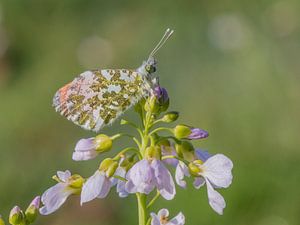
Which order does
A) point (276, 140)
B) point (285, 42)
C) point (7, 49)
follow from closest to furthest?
1. point (276, 140)
2. point (285, 42)
3. point (7, 49)

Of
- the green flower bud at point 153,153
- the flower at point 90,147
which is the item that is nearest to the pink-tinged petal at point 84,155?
the flower at point 90,147

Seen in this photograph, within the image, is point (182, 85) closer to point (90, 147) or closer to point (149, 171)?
point (90, 147)

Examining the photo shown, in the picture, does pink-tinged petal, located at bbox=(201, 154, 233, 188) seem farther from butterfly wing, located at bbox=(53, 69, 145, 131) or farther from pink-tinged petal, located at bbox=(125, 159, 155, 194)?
butterfly wing, located at bbox=(53, 69, 145, 131)

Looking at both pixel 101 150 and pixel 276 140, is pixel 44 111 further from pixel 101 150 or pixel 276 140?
pixel 101 150

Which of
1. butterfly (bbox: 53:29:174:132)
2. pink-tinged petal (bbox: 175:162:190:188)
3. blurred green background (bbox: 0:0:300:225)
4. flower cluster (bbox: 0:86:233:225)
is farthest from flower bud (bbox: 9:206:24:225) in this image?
blurred green background (bbox: 0:0:300:225)

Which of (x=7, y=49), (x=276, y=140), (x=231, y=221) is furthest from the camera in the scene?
(x=7, y=49)

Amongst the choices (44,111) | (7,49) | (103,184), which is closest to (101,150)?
(103,184)

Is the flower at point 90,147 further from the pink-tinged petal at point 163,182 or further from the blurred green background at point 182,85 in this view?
the blurred green background at point 182,85
